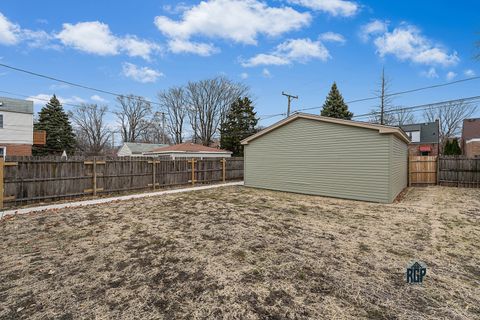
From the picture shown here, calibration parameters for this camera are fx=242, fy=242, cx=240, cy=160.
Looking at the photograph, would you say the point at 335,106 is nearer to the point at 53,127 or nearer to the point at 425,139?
the point at 425,139

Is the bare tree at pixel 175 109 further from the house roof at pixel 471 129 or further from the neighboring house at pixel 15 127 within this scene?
the house roof at pixel 471 129

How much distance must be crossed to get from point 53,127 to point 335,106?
3277 cm

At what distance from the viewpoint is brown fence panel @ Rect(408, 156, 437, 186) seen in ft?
45.3

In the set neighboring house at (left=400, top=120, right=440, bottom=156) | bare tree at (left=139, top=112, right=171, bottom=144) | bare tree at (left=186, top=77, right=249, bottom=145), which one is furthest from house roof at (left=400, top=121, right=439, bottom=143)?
bare tree at (left=139, top=112, right=171, bottom=144)

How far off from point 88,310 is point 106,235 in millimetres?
2766

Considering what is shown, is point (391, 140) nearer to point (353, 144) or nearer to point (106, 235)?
point (353, 144)

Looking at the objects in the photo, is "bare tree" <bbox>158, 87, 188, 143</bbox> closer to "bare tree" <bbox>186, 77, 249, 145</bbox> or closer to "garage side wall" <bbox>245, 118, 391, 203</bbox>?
"bare tree" <bbox>186, 77, 249, 145</bbox>

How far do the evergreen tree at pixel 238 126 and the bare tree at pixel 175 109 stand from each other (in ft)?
39.6

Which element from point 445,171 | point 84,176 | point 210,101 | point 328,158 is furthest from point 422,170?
point 210,101

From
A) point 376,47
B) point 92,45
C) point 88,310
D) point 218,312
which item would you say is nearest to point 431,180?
point 376,47

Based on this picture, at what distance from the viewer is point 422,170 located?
45.9 ft

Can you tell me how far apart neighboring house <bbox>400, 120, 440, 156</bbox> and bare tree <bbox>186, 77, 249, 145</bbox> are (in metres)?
22.2

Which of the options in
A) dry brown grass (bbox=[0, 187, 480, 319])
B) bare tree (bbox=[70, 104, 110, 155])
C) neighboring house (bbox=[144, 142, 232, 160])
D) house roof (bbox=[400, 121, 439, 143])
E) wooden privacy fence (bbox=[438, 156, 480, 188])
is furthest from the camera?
bare tree (bbox=[70, 104, 110, 155])

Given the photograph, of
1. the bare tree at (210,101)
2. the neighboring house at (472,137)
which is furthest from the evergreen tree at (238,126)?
the neighboring house at (472,137)
